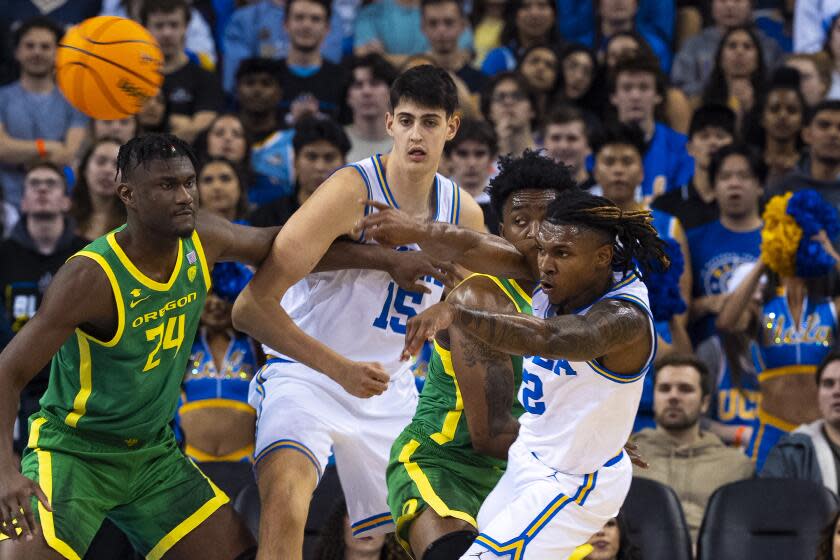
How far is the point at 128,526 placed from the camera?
5410 mm

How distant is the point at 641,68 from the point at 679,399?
312 centimetres

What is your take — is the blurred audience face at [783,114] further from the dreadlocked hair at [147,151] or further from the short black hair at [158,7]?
the dreadlocked hair at [147,151]

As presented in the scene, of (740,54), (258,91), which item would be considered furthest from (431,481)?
(740,54)

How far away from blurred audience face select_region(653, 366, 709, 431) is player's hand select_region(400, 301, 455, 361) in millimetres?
3176

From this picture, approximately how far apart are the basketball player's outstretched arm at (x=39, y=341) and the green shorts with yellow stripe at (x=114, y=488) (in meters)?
0.26

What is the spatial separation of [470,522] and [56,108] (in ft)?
19.0

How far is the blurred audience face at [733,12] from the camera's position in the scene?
34.0 feet

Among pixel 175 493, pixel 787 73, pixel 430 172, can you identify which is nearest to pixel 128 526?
pixel 175 493

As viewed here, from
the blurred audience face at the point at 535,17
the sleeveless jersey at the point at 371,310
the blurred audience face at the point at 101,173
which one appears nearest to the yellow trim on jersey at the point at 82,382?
the sleeveless jersey at the point at 371,310

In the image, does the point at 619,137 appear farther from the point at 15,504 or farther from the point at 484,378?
the point at 15,504

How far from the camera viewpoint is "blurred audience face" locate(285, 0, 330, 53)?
33.0 feet

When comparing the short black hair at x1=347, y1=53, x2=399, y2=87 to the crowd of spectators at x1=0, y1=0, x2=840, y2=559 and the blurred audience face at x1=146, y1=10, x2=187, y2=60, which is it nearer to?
the crowd of spectators at x1=0, y1=0, x2=840, y2=559

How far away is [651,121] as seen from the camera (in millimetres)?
9570

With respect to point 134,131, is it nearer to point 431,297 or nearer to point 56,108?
point 56,108
